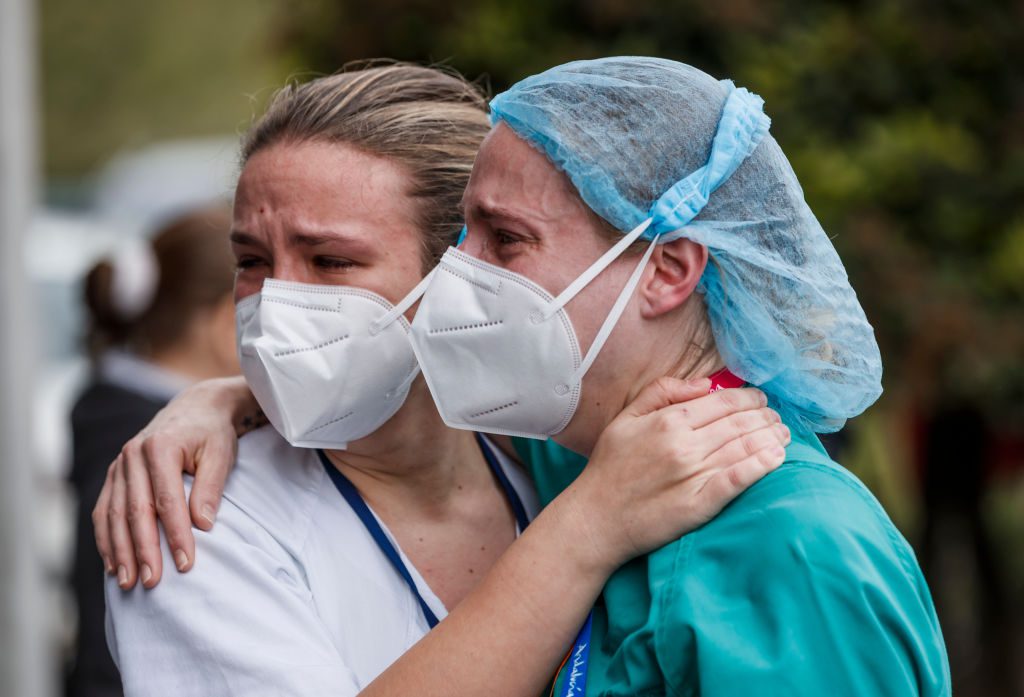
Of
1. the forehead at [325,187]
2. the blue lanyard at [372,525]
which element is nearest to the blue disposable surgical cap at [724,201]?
the forehead at [325,187]

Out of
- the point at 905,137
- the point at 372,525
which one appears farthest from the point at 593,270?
the point at 905,137

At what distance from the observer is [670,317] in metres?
1.92

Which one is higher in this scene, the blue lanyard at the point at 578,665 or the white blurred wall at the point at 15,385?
the blue lanyard at the point at 578,665

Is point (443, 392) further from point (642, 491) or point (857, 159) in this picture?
point (857, 159)

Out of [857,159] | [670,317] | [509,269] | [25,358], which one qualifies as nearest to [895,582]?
[670,317]

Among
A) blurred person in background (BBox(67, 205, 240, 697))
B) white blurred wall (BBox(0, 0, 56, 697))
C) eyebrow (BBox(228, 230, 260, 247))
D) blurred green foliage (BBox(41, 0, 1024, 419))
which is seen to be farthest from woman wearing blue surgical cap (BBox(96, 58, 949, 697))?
white blurred wall (BBox(0, 0, 56, 697))

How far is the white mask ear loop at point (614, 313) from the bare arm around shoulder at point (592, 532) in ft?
0.35

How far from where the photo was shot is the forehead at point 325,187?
83.7 inches

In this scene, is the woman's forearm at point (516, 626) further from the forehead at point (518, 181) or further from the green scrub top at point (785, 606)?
the forehead at point (518, 181)

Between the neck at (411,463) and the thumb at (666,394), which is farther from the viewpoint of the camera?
the neck at (411,463)

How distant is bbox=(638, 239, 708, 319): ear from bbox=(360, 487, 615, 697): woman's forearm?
1.06 ft

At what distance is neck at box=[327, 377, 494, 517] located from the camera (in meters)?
2.27

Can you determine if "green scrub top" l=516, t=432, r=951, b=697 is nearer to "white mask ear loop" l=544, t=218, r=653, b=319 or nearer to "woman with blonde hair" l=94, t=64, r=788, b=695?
"woman with blonde hair" l=94, t=64, r=788, b=695

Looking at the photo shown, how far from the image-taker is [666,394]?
187 centimetres
